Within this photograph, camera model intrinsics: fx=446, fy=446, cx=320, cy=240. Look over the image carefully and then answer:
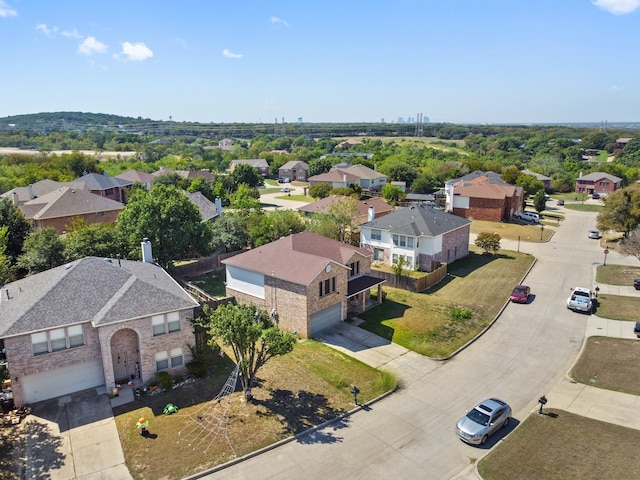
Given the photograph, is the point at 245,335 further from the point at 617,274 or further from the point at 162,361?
the point at 617,274

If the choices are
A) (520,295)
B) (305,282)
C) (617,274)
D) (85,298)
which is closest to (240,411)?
(305,282)

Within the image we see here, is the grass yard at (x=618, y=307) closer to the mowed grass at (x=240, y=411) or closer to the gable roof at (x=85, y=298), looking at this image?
the mowed grass at (x=240, y=411)

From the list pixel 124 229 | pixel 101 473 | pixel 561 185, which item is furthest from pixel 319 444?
pixel 561 185

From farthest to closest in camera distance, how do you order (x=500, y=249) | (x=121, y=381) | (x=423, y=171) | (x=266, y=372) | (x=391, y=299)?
(x=423, y=171) → (x=500, y=249) → (x=391, y=299) → (x=266, y=372) → (x=121, y=381)

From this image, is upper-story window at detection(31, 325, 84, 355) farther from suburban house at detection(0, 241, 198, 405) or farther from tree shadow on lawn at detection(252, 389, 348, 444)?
tree shadow on lawn at detection(252, 389, 348, 444)

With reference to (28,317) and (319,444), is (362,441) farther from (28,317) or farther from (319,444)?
(28,317)

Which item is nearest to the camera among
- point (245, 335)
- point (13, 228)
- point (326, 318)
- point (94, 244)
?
point (245, 335)

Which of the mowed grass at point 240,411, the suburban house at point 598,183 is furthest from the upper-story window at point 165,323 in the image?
the suburban house at point 598,183
